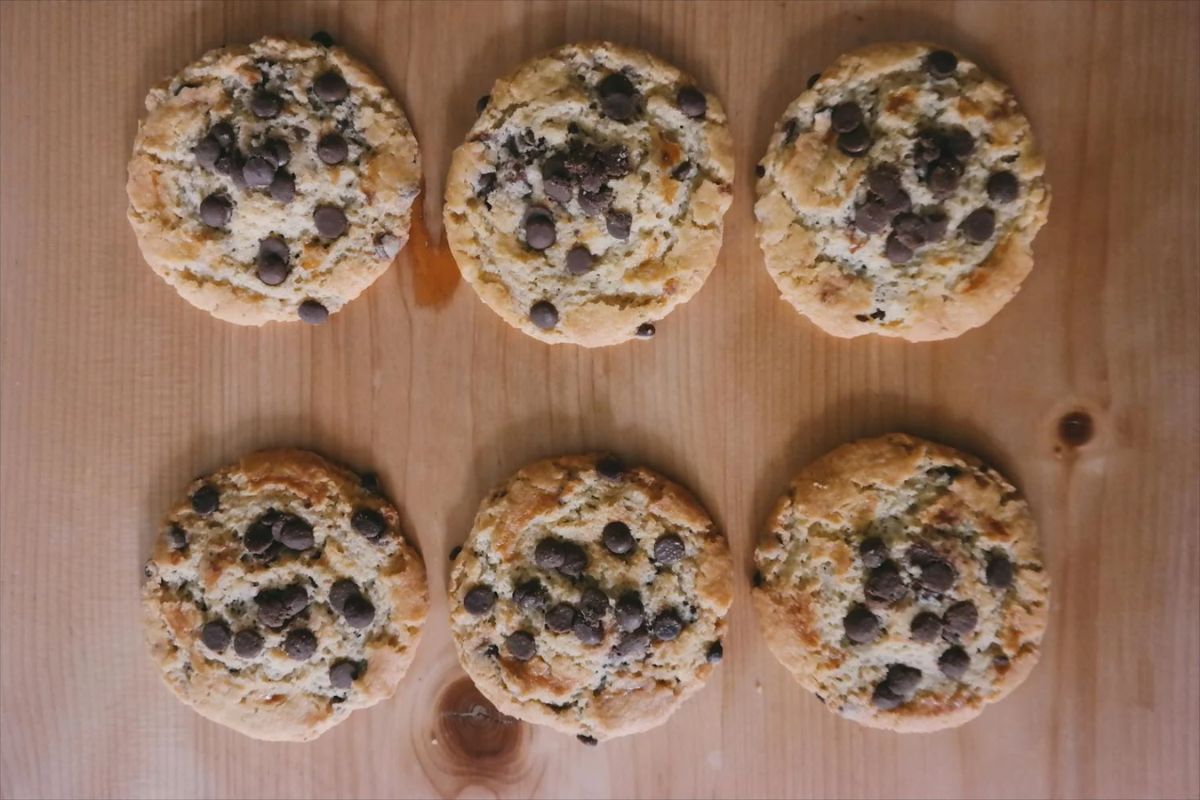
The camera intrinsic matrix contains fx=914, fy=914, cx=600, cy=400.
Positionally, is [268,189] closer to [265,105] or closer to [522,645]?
[265,105]

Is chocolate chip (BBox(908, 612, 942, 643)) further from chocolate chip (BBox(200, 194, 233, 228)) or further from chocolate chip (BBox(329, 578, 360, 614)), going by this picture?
chocolate chip (BBox(200, 194, 233, 228))

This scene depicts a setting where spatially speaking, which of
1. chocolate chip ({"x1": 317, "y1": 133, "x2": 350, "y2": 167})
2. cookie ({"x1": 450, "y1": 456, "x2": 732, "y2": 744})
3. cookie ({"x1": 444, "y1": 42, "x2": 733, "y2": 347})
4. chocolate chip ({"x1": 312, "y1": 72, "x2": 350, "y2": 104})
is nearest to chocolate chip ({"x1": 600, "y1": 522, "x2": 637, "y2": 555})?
cookie ({"x1": 450, "y1": 456, "x2": 732, "y2": 744})

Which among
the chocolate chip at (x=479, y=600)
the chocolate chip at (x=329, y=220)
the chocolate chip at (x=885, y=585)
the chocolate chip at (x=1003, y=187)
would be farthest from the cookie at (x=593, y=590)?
the chocolate chip at (x=1003, y=187)

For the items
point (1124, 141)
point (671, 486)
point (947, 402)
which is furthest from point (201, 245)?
point (1124, 141)

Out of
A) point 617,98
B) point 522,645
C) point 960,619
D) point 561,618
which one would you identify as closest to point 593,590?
point 561,618

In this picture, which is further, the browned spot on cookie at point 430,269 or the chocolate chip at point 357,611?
the browned spot on cookie at point 430,269

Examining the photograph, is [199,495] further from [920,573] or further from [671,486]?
[920,573]

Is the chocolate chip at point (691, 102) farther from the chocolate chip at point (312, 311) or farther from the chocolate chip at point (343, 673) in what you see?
the chocolate chip at point (343, 673)
